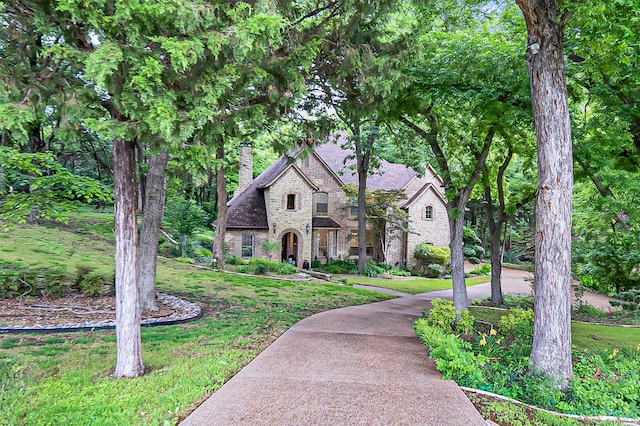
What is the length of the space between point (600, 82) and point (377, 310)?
26.1 feet

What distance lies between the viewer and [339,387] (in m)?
4.95

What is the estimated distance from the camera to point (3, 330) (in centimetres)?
662

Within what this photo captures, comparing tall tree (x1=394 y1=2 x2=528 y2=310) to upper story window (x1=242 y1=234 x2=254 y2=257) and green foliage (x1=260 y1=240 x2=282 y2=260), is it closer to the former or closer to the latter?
green foliage (x1=260 y1=240 x2=282 y2=260)

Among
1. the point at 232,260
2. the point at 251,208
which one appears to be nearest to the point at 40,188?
the point at 232,260

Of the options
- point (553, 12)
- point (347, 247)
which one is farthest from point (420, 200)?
point (553, 12)

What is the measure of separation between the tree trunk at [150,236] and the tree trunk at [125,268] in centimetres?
391

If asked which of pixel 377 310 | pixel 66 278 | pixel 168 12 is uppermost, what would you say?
pixel 168 12

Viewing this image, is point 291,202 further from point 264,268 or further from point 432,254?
point 432,254

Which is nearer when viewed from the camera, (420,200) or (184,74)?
(184,74)

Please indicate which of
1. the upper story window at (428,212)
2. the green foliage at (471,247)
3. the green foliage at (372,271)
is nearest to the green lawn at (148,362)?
the green foliage at (372,271)

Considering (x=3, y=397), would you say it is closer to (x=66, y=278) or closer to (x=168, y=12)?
(x=168, y=12)

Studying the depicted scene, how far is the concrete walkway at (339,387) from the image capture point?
4.10 m

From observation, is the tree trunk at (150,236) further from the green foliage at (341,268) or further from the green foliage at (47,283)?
the green foliage at (341,268)

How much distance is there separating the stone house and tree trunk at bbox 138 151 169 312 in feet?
39.9
